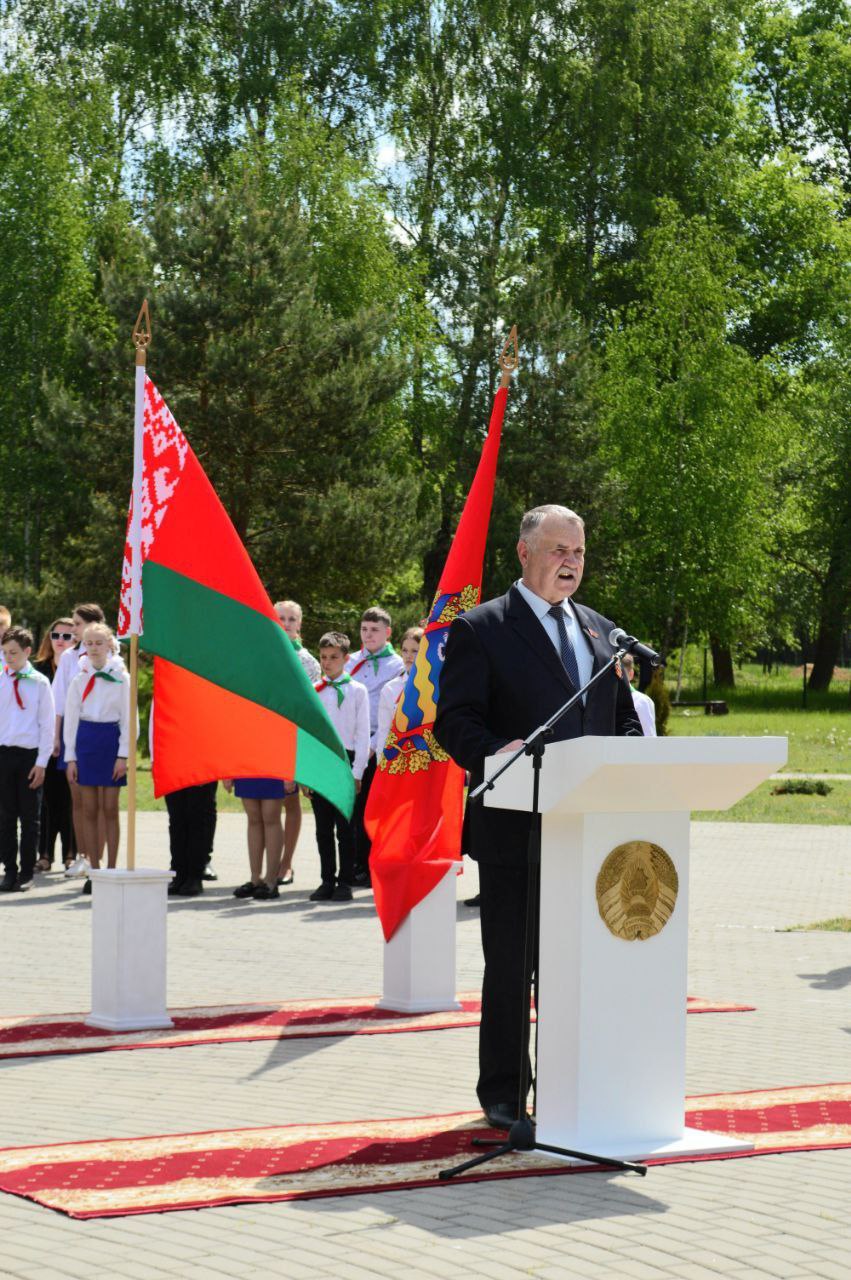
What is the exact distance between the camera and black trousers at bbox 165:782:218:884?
13961 mm

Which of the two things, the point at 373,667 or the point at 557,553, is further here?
the point at 373,667

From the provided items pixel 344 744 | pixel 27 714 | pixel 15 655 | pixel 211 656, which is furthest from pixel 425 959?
pixel 15 655

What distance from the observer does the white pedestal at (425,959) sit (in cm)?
912

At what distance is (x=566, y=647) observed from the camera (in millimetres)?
6312

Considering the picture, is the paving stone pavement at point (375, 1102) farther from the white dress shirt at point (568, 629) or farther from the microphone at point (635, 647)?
the white dress shirt at point (568, 629)

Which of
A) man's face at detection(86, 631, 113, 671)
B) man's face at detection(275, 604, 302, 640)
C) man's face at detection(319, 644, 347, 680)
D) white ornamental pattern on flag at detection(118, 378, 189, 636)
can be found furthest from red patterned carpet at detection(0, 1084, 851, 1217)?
man's face at detection(86, 631, 113, 671)

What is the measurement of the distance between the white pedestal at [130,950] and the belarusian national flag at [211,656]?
0.83 metres

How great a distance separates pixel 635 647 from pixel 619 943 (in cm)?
95

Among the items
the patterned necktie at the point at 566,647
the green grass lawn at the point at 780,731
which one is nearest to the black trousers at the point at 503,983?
the patterned necktie at the point at 566,647

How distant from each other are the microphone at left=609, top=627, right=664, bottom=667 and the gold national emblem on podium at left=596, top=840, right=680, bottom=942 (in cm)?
63

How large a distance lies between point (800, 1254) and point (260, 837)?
9.47 meters

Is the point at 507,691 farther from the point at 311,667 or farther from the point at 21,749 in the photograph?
the point at 21,749

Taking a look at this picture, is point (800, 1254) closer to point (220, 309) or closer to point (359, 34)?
point (220, 309)

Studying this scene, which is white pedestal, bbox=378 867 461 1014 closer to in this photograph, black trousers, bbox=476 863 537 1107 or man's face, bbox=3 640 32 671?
black trousers, bbox=476 863 537 1107
